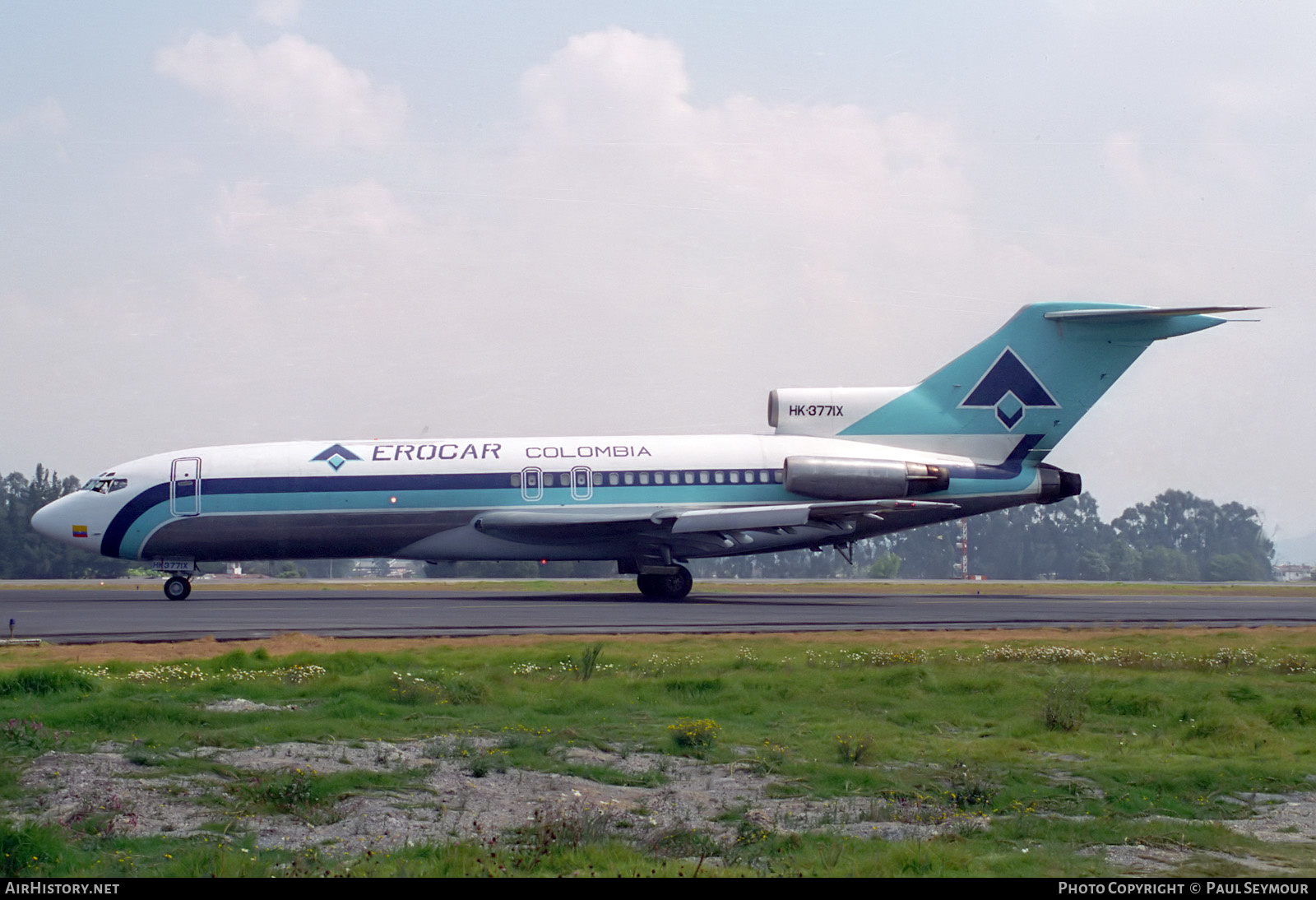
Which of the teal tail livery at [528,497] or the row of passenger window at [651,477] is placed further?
the row of passenger window at [651,477]

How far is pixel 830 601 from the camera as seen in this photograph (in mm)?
32406

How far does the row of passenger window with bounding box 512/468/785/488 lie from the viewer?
3212 cm

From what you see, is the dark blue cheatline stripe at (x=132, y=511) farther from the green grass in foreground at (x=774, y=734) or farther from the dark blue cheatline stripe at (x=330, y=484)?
the green grass in foreground at (x=774, y=734)

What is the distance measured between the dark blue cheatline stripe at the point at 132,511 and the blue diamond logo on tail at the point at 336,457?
3.29 meters

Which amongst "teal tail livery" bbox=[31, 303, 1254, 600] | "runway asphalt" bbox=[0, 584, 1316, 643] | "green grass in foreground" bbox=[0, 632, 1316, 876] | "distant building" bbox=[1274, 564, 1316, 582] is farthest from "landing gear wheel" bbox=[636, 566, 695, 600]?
"distant building" bbox=[1274, 564, 1316, 582]

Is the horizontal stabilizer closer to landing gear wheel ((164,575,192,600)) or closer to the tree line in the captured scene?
landing gear wheel ((164,575,192,600))

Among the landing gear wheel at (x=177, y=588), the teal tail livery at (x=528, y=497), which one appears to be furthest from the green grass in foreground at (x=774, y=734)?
the landing gear wheel at (x=177, y=588)

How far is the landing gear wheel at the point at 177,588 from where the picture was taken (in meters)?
32.0

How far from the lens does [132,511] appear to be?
32.0 metres

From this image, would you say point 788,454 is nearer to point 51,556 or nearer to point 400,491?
point 400,491

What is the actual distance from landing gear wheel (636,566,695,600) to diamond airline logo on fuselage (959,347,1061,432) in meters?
9.68

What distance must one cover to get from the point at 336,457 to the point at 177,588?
5.72 metres

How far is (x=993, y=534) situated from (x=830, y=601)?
118 metres

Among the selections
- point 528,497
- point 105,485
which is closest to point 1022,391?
A: point 528,497
